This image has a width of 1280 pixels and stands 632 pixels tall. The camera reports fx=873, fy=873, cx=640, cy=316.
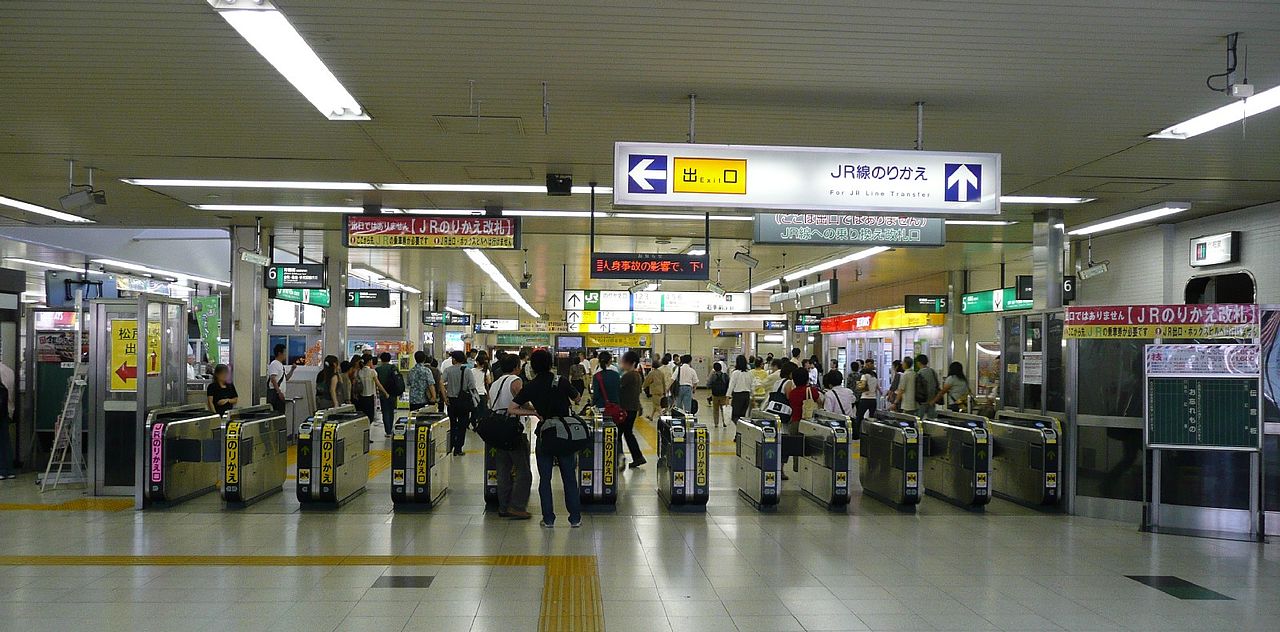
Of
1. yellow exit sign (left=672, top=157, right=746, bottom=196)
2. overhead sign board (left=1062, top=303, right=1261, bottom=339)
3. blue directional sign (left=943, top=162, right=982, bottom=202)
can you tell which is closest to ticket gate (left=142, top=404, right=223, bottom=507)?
yellow exit sign (left=672, top=157, right=746, bottom=196)

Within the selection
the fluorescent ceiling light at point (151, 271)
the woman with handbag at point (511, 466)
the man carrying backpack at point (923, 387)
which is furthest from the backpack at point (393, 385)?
the man carrying backpack at point (923, 387)

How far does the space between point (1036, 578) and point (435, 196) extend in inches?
292

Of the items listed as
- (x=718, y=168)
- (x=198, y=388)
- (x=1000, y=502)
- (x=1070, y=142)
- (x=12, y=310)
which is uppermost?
(x=1070, y=142)

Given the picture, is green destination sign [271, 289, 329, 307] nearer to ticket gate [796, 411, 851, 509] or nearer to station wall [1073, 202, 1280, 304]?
ticket gate [796, 411, 851, 509]

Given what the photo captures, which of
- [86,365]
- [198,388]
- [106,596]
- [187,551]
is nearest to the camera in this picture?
[106,596]

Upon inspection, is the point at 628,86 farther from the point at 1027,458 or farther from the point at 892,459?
the point at 1027,458

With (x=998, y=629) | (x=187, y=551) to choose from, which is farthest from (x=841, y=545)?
(x=187, y=551)

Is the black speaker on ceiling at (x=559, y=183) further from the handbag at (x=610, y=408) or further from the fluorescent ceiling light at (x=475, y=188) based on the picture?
the handbag at (x=610, y=408)

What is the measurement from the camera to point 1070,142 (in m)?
7.33

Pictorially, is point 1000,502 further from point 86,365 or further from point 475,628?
point 86,365

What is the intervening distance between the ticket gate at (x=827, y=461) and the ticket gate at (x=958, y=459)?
3.61 ft

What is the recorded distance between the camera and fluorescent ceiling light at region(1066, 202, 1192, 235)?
9945 mm

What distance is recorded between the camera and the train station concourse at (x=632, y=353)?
202 inches

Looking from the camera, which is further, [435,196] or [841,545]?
[435,196]
